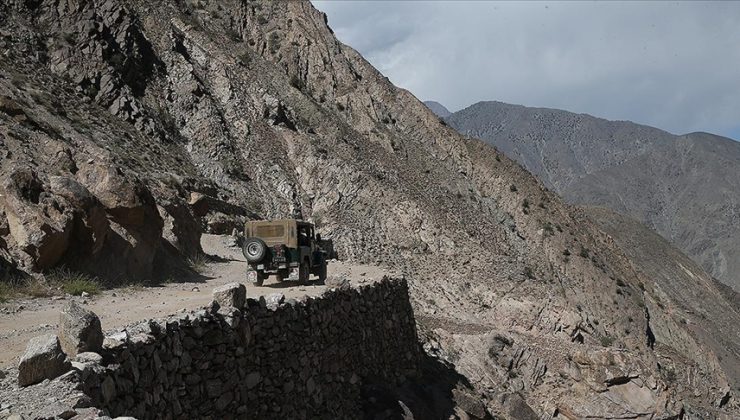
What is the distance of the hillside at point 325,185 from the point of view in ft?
65.7

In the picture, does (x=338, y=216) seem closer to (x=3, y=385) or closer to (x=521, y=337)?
(x=521, y=337)

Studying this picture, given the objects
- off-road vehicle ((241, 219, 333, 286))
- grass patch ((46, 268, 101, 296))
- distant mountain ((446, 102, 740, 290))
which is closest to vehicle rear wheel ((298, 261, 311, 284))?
off-road vehicle ((241, 219, 333, 286))

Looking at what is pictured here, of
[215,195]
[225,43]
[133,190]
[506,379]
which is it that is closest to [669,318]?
[506,379]

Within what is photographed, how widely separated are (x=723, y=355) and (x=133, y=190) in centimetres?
4303

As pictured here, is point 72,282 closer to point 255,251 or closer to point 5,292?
point 5,292

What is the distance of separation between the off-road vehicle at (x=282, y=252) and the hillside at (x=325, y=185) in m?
2.45

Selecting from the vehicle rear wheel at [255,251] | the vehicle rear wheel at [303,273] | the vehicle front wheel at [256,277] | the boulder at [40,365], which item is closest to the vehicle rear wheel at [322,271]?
the vehicle rear wheel at [303,273]

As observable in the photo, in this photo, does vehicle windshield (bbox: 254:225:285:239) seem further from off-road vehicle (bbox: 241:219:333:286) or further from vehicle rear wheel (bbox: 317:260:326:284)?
vehicle rear wheel (bbox: 317:260:326:284)

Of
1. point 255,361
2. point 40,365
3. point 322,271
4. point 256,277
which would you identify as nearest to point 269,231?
point 256,277

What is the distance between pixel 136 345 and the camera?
21.5ft

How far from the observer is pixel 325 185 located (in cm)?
3566

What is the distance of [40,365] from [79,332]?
0.58m

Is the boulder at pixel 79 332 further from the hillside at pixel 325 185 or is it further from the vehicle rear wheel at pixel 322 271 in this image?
the vehicle rear wheel at pixel 322 271

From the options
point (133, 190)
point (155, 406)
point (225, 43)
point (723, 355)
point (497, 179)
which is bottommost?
point (723, 355)
